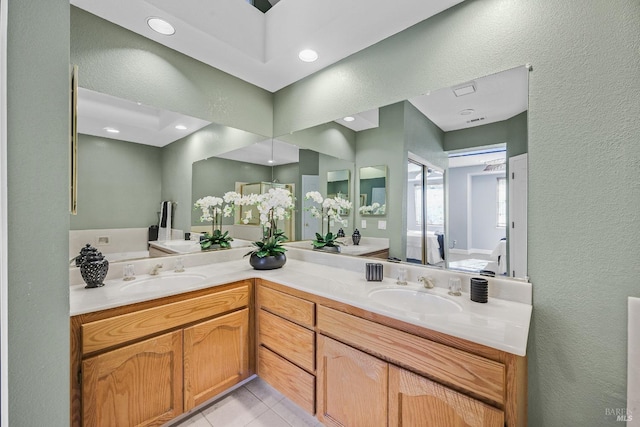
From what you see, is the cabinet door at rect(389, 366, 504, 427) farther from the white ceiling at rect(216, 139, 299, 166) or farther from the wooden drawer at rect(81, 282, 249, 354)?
the white ceiling at rect(216, 139, 299, 166)

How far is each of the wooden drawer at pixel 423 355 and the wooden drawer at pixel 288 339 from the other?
194 mm

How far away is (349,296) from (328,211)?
984 millimetres

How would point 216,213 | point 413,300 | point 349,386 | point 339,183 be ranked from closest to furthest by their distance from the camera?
point 349,386
point 413,300
point 339,183
point 216,213

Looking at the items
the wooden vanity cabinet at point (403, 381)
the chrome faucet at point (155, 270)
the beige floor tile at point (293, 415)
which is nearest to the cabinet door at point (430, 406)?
the wooden vanity cabinet at point (403, 381)

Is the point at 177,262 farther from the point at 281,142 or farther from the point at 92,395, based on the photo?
the point at 281,142

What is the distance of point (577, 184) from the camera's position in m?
1.23

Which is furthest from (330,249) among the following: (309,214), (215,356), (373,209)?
(215,356)

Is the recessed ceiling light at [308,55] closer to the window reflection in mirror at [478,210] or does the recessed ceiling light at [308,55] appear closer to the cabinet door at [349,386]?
the window reflection in mirror at [478,210]

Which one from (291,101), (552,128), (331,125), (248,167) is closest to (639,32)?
(552,128)

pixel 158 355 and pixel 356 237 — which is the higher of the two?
pixel 356 237

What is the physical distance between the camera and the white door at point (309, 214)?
243cm

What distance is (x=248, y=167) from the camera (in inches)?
102

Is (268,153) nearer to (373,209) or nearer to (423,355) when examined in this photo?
(373,209)

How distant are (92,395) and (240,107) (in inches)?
86.3
